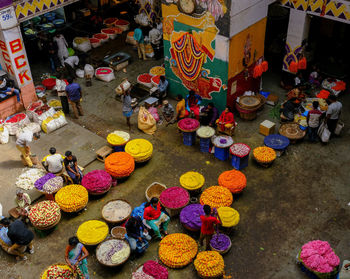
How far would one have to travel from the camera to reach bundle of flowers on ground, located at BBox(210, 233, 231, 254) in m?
10.6

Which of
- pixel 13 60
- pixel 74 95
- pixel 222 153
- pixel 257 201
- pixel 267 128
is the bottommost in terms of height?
pixel 257 201

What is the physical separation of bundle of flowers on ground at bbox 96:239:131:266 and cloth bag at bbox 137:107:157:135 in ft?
17.6

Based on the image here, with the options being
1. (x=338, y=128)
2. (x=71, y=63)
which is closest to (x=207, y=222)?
(x=338, y=128)

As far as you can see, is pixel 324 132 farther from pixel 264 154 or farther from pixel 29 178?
pixel 29 178

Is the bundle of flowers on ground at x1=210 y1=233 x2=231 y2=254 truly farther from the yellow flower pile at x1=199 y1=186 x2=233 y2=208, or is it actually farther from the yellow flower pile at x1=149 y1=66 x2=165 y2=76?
the yellow flower pile at x1=149 y1=66 x2=165 y2=76

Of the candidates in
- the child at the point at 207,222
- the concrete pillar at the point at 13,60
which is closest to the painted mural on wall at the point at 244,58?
the child at the point at 207,222

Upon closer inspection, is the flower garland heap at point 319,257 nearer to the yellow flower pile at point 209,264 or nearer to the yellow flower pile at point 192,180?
the yellow flower pile at point 209,264

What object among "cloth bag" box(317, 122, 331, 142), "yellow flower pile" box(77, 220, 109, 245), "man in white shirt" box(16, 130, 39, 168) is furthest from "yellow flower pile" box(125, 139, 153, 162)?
"cloth bag" box(317, 122, 331, 142)

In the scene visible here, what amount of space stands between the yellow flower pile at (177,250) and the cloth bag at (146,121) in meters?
5.27

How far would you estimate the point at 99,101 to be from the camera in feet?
56.0

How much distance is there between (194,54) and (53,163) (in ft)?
20.9

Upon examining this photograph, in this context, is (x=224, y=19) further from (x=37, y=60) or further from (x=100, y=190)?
(x=37, y=60)

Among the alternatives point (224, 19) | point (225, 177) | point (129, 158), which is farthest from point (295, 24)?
point (129, 158)

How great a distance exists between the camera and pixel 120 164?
1293 centimetres
